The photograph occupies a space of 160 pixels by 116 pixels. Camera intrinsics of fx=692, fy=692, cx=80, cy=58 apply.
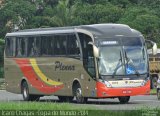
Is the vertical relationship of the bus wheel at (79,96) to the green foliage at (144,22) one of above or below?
above

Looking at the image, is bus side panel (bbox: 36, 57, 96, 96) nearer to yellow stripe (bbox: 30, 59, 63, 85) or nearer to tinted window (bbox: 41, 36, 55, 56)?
yellow stripe (bbox: 30, 59, 63, 85)

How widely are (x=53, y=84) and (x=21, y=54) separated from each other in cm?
305

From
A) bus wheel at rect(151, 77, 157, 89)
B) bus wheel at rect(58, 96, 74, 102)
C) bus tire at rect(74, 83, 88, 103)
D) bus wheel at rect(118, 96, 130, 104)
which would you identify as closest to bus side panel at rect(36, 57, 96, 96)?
bus tire at rect(74, 83, 88, 103)

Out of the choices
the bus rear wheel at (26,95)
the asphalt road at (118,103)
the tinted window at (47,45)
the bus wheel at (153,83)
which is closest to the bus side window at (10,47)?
the bus rear wheel at (26,95)

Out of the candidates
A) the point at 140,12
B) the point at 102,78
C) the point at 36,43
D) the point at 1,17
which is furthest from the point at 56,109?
the point at 1,17

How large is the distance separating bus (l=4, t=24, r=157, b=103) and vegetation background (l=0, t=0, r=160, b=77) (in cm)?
3114

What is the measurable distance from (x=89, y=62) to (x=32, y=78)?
17.3 ft

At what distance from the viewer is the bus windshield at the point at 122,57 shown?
28.0 m

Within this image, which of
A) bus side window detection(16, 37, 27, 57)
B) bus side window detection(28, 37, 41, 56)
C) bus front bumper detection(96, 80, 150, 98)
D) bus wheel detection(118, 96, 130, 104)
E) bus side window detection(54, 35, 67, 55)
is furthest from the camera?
bus side window detection(16, 37, 27, 57)

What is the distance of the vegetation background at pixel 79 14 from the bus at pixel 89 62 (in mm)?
31135

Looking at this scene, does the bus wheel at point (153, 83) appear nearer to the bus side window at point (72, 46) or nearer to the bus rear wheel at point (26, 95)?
the bus rear wheel at point (26, 95)

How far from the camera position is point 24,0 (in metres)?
80.5

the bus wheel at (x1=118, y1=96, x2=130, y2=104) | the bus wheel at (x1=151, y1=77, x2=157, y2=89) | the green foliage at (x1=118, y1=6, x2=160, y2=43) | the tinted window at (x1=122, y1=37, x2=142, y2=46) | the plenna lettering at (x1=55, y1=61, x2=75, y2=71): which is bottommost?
the bus wheel at (x1=151, y1=77, x2=157, y2=89)

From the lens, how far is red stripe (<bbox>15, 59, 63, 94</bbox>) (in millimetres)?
31891
